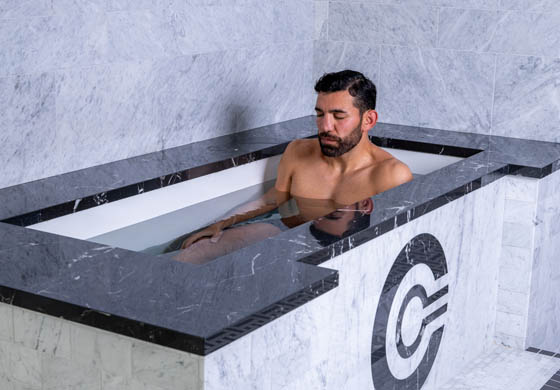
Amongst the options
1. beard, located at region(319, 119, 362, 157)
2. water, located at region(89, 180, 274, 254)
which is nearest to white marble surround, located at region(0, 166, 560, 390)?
A: beard, located at region(319, 119, 362, 157)

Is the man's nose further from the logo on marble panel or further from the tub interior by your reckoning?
the logo on marble panel

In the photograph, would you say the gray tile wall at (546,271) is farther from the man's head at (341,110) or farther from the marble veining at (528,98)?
the man's head at (341,110)

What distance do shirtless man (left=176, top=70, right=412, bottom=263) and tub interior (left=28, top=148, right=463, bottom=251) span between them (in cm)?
11

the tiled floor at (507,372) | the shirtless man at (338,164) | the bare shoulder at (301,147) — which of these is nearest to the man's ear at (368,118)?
the shirtless man at (338,164)

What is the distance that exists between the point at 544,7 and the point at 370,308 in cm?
197

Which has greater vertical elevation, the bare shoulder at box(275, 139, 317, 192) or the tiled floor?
the bare shoulder at box(275, 139, 317, 192)

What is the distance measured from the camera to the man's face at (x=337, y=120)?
3.47 meters

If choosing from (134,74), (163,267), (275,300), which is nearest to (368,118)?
(134,74)

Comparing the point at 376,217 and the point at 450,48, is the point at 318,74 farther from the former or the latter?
the point at 376,217

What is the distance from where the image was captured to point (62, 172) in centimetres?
325

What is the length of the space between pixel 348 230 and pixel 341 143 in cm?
93

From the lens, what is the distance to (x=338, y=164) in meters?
3.60

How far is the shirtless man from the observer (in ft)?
11.2

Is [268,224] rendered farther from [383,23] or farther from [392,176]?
[383,23]
